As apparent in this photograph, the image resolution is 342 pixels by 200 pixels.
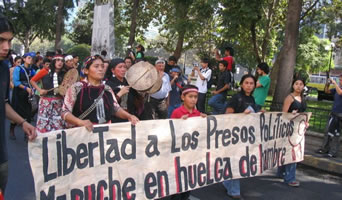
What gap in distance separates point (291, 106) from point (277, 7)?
14.9 m

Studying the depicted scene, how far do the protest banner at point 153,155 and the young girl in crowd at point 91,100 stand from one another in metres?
0.21

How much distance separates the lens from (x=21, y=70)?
295 inches

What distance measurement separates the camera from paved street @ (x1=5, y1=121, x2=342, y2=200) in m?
4.72

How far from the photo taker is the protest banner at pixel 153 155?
3.04 metres

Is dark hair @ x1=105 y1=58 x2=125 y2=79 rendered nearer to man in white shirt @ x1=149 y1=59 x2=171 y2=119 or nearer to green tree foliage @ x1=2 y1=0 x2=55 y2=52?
man in white shirt @ x1=149 y1=59 x2=171 y2=119

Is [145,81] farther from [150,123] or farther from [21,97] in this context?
[21,97]

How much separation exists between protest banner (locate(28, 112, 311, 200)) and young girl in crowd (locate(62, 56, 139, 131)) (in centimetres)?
21

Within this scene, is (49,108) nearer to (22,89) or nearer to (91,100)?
(91,100)

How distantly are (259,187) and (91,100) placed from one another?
3.14 meters

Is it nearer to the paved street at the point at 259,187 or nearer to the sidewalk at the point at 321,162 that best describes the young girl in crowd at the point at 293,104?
the paved street at the point at 259,187

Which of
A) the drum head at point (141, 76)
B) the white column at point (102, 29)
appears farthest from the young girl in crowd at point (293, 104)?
the white column at point (102, 29)

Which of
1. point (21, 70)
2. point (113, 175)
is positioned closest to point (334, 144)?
point (113, 175)

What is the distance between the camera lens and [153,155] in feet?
12.1

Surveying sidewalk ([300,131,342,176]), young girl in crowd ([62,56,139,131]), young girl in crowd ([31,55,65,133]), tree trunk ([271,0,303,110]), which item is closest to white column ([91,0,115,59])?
young girl in crowd ([31,55,65,133])
